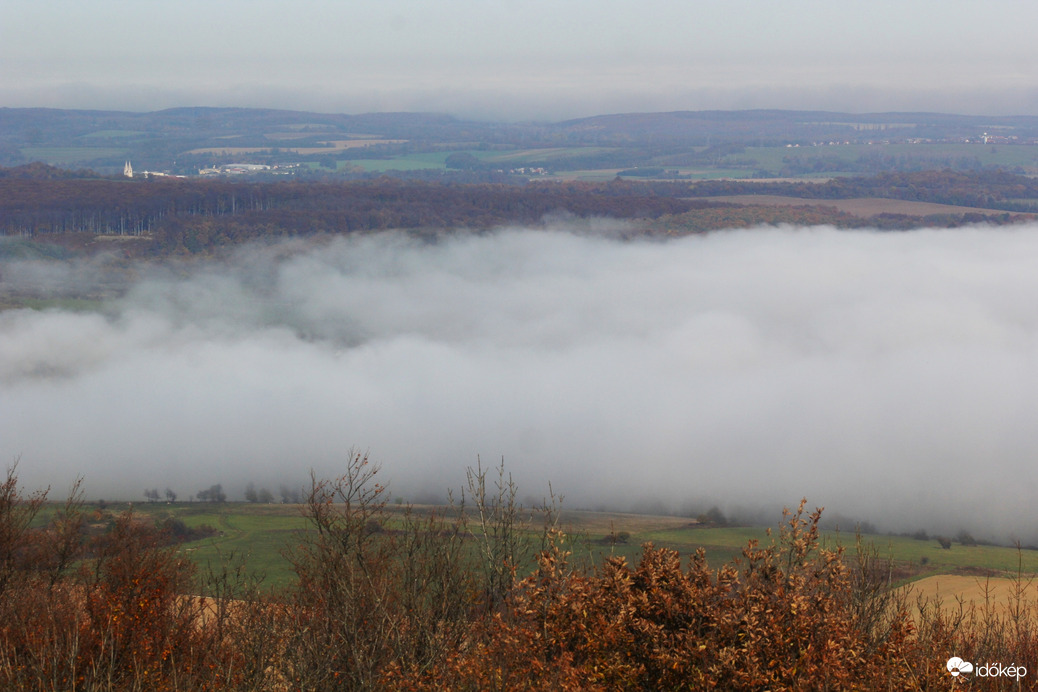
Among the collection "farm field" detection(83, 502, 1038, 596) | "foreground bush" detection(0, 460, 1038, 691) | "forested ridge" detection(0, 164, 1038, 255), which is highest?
"forested ridge" detection(0, 164, 1038, 255)

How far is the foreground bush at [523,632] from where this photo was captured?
13625 millimetres

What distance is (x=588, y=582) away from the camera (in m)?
14.9

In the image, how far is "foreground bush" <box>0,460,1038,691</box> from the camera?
13.6 m

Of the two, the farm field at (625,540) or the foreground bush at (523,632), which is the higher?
the foreground bush at (523,632)

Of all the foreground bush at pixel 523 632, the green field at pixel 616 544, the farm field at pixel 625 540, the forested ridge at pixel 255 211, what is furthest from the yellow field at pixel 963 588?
the forested ridge at pixel 255 211

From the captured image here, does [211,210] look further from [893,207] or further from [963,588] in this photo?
[963,588]

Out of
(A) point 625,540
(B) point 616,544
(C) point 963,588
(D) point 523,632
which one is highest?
(D) point 523,632

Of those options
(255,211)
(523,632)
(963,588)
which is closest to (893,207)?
(255,211)

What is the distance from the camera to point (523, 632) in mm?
14695

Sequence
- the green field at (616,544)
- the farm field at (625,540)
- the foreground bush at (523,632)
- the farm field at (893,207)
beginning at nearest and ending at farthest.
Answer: the foreground bush at (523,632) → the farm field at (625,540) → the green field at (616,544) → the farm field at (893,207)

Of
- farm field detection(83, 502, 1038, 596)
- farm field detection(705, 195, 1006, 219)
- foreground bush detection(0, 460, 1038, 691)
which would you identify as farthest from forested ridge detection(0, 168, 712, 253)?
foreground bush detection(0, 460, 1038, 691)

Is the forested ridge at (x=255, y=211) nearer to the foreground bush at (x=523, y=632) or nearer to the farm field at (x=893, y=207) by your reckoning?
the farm field at (x=893, y=207)

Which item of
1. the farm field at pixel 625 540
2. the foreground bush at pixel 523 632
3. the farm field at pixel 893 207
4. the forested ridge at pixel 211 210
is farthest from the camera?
the farm field at pixel 893 207

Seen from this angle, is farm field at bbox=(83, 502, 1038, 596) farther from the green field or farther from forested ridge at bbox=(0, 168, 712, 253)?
forested ridge at bbox=(0, 168, 712, 253)
